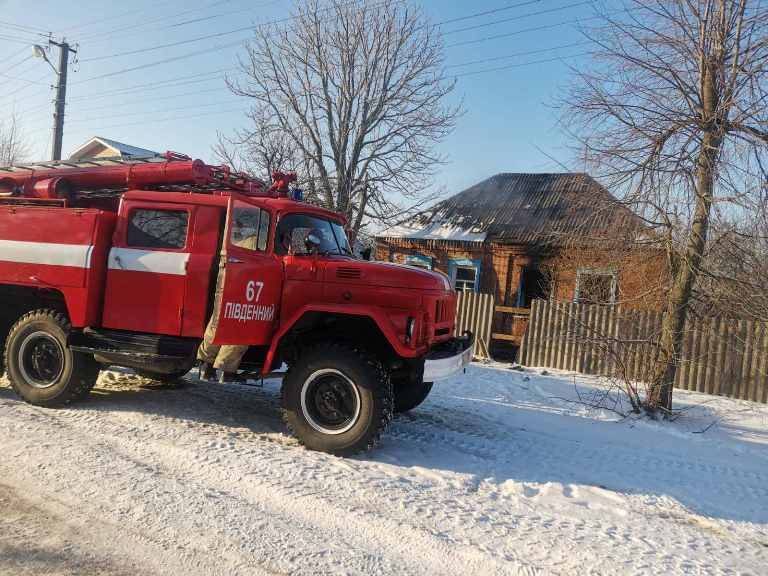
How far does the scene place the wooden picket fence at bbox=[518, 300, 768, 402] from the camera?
28.7ft

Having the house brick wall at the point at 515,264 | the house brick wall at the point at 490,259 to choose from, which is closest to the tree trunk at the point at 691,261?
the house brick wall at the point at 515,264

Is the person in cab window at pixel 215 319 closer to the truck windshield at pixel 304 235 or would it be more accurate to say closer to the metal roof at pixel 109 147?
the truck windshield at pixel 304 235

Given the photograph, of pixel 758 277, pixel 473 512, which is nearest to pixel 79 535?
pixel 473 512

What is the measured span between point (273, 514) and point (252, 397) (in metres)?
3.50

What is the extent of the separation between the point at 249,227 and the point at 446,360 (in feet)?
7.65

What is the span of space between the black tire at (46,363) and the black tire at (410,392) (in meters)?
3.41

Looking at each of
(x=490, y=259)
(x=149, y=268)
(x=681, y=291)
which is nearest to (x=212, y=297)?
(x=149, y=268)

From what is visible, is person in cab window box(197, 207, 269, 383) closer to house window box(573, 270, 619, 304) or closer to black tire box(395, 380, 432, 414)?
black tire box(395, 380, 432, 414)

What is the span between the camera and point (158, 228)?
5520 millimetres

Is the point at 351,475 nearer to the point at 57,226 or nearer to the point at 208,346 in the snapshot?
the point at 208,346

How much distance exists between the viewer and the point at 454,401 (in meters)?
7.57

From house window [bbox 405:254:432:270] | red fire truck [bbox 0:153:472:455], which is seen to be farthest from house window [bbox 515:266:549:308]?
red fire truck [bbox 0:153:472:455]

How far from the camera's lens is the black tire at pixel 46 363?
5.65m

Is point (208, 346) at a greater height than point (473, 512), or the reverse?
point (208, 346)
